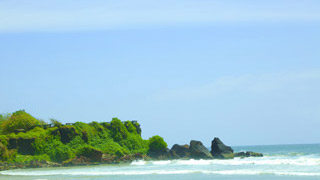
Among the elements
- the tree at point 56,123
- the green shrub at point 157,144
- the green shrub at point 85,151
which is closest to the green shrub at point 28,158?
the green shrub at point 85,151

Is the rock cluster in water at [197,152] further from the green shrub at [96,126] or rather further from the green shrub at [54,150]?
the green shrub at [54,150]

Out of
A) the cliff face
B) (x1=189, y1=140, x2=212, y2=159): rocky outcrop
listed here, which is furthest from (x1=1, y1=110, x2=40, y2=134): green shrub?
(x1=189, y1=140, x2=212, y2=159): rocky outcrop

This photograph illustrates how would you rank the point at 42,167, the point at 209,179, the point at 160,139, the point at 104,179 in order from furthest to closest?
the point at 160,139 → the point at 42,167 → the point at 104,179 → the point at 209,179

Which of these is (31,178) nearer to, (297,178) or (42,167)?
(42,167)

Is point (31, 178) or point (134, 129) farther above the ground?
point (134, 129)

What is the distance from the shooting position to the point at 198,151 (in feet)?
Answer: 192

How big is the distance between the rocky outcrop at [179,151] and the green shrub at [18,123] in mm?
18576

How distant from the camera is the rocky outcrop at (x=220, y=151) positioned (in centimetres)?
5847

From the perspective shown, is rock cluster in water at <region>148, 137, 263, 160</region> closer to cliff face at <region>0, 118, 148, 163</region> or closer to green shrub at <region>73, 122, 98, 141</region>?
cliff face at <region>0, 118, 148, 163</region>

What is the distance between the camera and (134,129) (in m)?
66.1

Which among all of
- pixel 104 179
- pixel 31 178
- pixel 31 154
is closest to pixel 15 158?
pixel 31 154

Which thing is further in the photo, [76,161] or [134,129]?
[134,129]

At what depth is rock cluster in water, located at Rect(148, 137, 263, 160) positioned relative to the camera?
58.3 m

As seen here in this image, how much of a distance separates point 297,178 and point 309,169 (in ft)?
18.9
